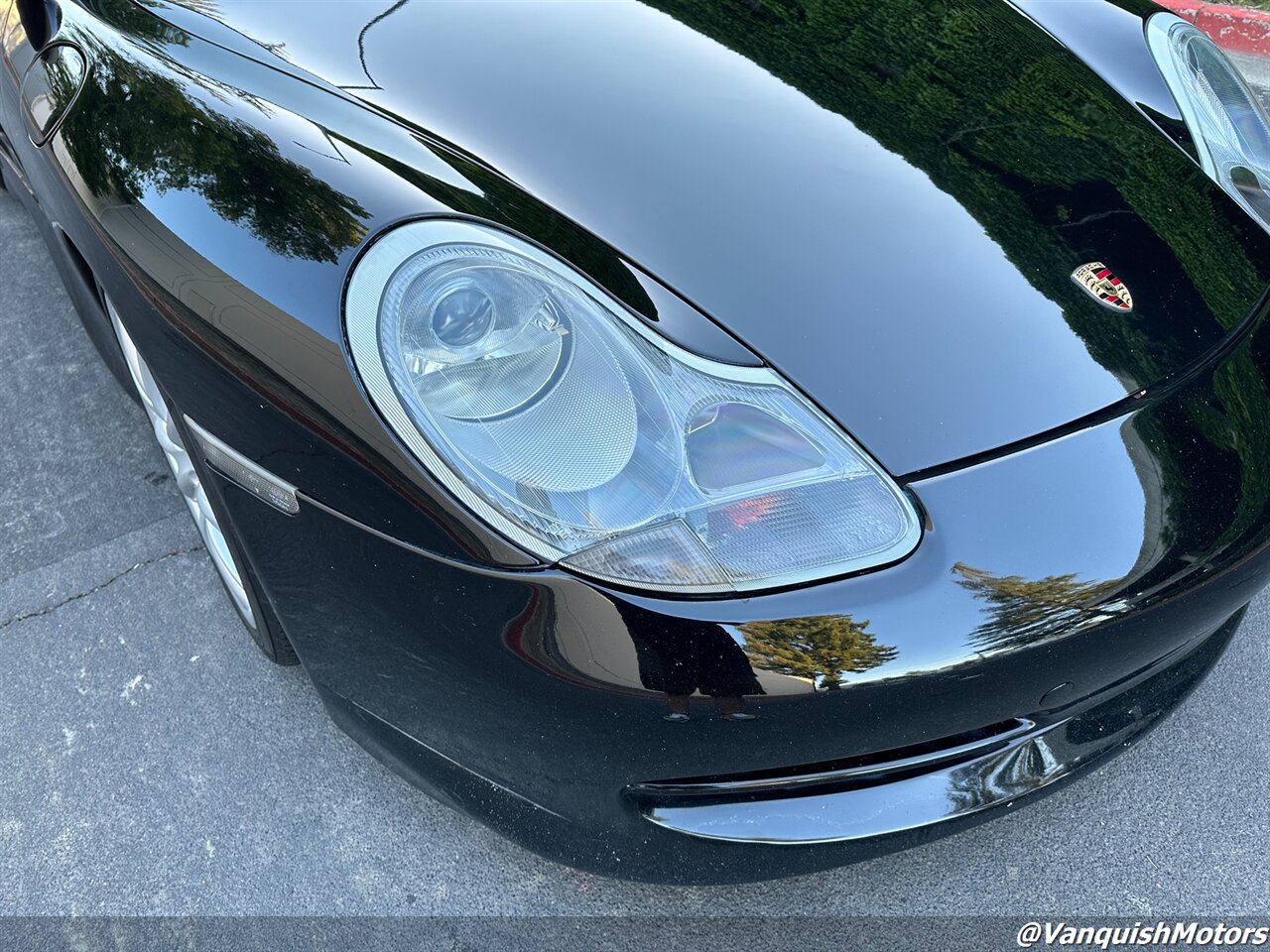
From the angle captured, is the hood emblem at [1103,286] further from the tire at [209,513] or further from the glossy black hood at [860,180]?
the tire at [209,513]

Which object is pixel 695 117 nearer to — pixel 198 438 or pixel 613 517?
pixel 613 517

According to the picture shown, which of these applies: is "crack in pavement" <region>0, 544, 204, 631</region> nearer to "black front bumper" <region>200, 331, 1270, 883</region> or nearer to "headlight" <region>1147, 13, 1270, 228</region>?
"black front bumper" <region>200, 331, 1270, 883</region>

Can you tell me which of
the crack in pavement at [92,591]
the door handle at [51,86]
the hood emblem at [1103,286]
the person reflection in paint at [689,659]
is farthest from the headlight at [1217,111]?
the crack in pavement at [92,591]

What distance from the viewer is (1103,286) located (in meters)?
1.47

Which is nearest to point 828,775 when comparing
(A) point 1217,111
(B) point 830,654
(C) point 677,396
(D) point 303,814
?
(B) point 830,654

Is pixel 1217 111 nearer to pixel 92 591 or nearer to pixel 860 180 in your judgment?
pixel 860 180

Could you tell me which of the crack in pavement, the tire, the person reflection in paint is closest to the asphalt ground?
the crack in pavement

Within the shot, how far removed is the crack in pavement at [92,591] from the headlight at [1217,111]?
2125 mm

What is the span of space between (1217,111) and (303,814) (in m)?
2.12

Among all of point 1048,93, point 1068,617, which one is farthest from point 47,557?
point 1048,93

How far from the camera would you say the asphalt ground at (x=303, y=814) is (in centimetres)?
161

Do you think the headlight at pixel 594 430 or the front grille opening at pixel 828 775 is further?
the front grille opening at pixel 828 775

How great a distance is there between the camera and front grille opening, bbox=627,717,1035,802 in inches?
50.0

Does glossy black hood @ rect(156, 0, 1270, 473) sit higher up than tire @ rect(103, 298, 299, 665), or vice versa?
glossy black hood @ rect(156, 0, 1270, 473)
